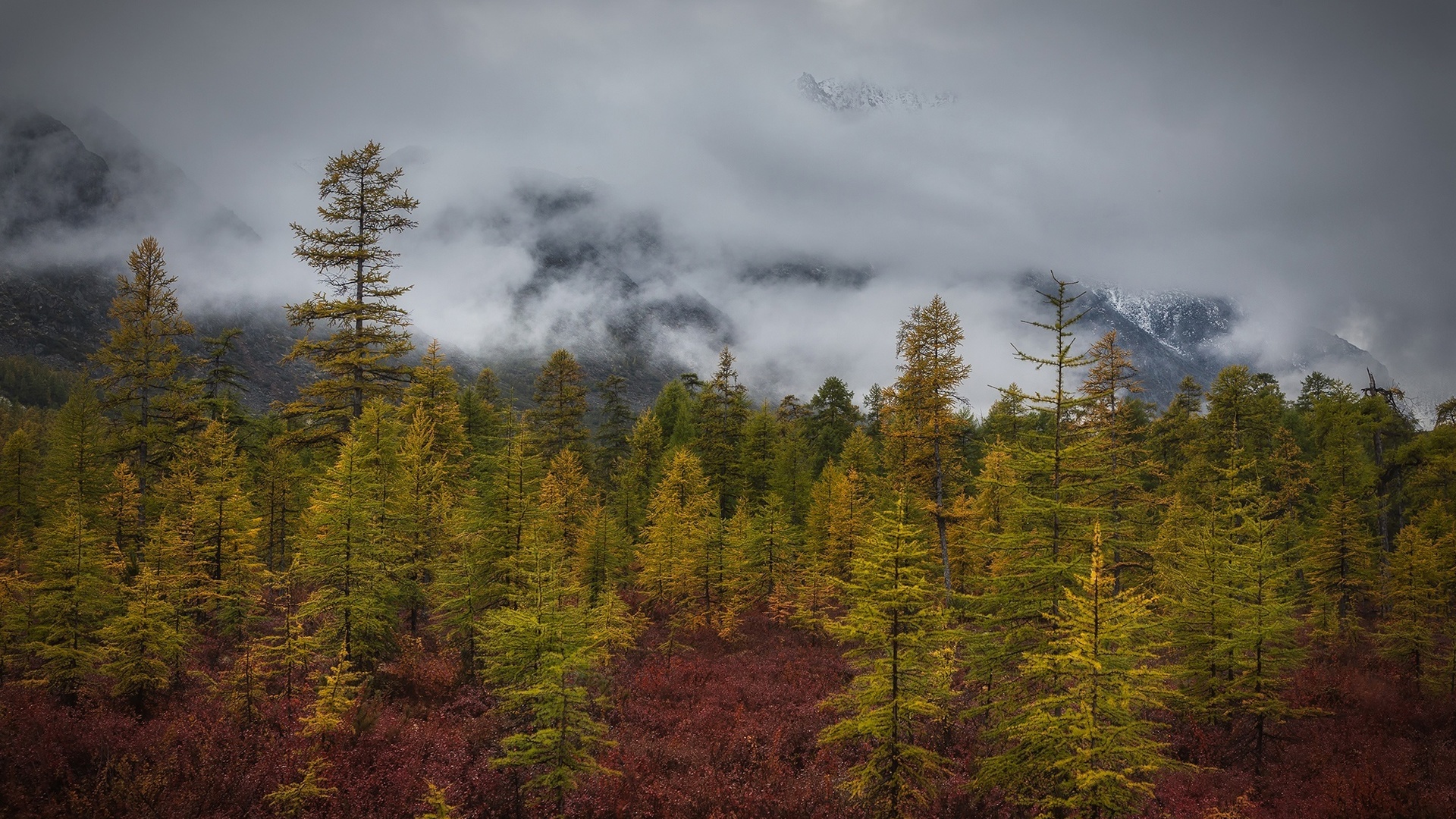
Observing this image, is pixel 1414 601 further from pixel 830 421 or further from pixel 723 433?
pixel 723 433

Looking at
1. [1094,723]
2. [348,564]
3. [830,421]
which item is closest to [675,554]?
[348,564]

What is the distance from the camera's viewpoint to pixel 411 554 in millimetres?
20500

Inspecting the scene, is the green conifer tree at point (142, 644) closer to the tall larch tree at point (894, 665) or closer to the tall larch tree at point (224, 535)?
the tall larch tree at point (224, 535)

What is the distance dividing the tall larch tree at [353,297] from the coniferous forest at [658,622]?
17 cm

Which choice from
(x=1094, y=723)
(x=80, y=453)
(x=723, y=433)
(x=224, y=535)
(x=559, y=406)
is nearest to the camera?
(x=1094, y=723)

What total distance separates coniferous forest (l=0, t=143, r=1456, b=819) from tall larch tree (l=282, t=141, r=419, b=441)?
17 centimetres

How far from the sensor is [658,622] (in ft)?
94.5

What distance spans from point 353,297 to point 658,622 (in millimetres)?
19154

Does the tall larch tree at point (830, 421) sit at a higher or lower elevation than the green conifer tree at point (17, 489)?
higher

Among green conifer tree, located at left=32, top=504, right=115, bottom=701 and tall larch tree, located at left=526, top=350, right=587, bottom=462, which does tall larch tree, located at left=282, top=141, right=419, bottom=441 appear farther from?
tall larch tree, located at left=526, top=350, right=587, bottom=462

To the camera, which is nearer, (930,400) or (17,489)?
(930,400)

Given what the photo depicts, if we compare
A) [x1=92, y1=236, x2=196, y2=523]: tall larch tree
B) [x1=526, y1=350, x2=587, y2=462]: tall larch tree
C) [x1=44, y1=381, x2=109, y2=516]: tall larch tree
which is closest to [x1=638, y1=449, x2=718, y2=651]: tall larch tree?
[x1=526, y1=350, x2=587, y2=462]: tall larch tree

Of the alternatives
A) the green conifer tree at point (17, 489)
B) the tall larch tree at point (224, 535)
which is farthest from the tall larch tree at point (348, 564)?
the green conifer tree at point (17, 489)

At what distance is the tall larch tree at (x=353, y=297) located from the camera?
2114cm
